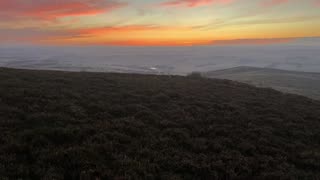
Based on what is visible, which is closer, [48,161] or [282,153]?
[48,161]

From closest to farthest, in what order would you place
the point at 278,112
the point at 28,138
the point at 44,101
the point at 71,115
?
the point at 28,138, the point at 71,115, the point at 44,101, the point at 278,112

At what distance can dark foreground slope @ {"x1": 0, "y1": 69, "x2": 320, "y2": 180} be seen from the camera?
11977mm

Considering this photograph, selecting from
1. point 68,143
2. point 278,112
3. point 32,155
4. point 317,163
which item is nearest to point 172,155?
point 68,143

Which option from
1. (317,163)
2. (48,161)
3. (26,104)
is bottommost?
(317,163)

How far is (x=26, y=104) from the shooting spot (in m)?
19.4

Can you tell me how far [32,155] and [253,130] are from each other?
12.1m

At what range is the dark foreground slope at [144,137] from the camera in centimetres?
1198

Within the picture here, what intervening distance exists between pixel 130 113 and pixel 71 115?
383 cm

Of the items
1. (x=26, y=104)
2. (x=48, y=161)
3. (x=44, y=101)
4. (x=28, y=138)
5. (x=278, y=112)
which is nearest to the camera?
(x=48, y=161)

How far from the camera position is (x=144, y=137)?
1581 cm

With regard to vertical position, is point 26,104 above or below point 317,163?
above

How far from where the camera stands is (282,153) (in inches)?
621

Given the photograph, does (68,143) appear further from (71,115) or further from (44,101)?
(44,101)

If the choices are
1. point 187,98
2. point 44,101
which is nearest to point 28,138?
point 44,101
